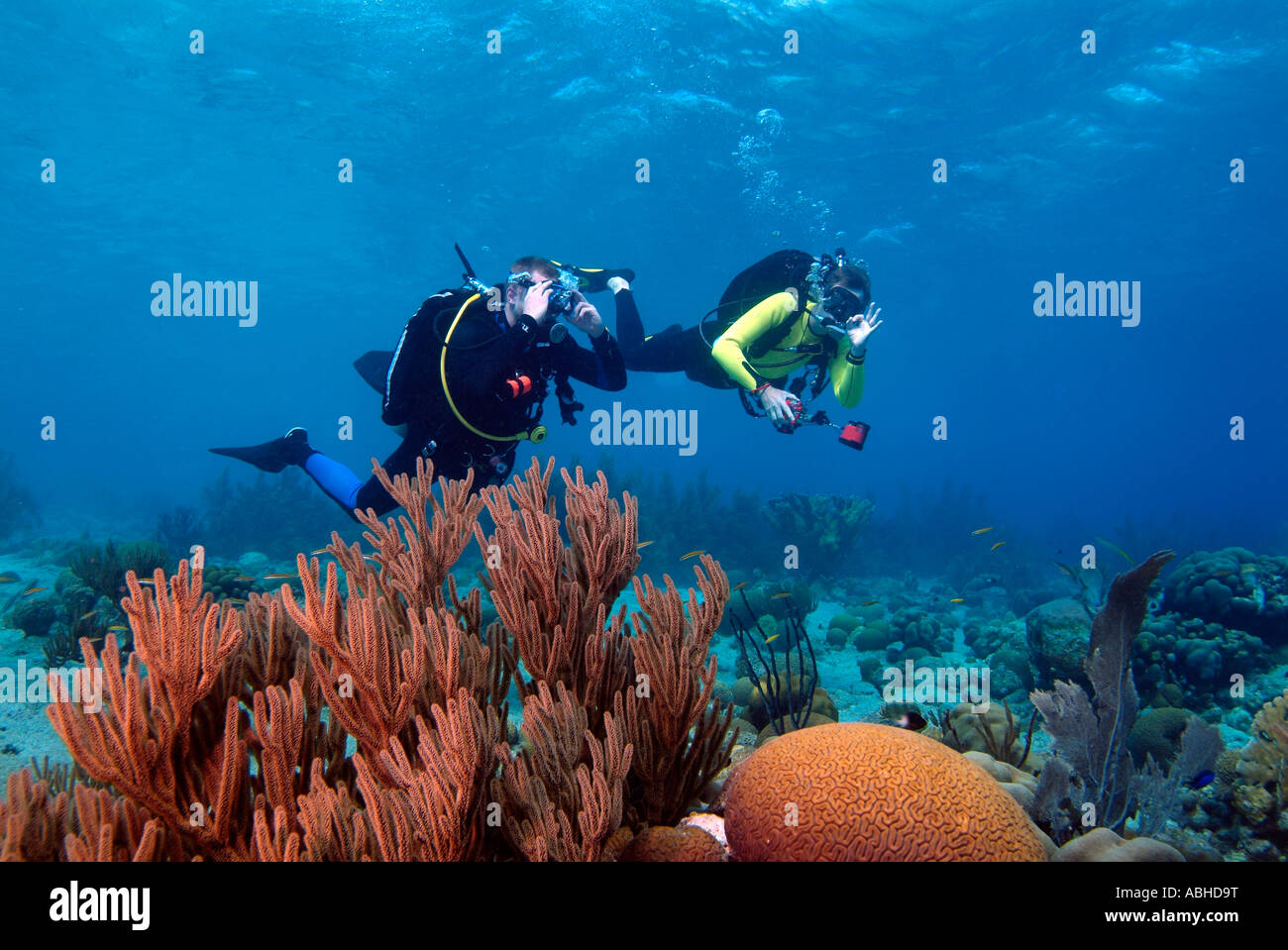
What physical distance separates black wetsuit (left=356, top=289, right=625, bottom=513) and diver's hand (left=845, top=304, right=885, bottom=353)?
3.30m

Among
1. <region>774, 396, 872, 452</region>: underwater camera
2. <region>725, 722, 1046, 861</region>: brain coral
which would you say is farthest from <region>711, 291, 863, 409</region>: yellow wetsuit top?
<region>725, 722, 1046, 861</region>: brain coral

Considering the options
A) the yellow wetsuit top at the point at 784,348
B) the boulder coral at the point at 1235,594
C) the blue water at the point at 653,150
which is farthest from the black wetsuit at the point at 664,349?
the blue water at the point at 653,150

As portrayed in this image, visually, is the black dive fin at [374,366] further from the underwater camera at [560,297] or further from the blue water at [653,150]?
the blue water at [653,150]

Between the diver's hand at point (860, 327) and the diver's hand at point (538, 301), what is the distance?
4194 mm

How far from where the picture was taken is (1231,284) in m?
39.0

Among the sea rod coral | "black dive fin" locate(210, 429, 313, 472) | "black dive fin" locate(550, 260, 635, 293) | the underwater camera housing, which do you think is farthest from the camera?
"black dive fin" locate(550, 260, 635, 293)

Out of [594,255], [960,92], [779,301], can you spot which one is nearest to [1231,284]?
[960,92]

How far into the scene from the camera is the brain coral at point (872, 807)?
2369mm

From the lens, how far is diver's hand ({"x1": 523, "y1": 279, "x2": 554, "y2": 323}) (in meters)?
5.84

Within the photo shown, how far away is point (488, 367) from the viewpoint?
5.80 meters

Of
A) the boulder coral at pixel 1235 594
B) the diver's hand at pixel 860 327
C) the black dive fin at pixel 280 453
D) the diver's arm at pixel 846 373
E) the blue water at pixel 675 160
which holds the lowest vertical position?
the boulder coral at pixel 1235 594

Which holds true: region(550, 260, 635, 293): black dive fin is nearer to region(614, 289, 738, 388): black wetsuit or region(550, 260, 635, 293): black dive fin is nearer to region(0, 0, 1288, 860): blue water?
region(614, 289, 738, 388): black wetsuit

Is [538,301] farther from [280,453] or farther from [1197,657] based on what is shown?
[1197,657]
